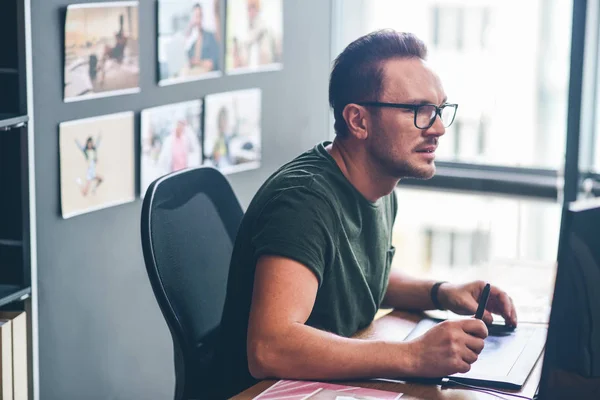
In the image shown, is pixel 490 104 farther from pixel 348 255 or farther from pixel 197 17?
pixel 348 255

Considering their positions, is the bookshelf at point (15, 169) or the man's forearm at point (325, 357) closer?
the man's forearm at point (325, 357)

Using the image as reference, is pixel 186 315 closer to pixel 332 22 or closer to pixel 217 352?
pixel 217 352

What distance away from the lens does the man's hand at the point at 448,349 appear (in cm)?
143

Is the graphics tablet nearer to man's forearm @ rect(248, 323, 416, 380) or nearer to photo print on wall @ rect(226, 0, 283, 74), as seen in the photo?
man's forearm @ rect(248, 323, 416, 380)

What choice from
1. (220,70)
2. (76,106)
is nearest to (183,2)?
(220,70)

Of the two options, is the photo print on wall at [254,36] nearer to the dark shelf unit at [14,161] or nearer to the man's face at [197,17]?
the man's face at [197,17]

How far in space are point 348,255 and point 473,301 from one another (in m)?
0.34

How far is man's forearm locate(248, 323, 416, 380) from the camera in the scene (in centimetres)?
144

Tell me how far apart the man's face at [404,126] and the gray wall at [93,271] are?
104cm

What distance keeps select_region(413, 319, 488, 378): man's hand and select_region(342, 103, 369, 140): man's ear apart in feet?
1.57

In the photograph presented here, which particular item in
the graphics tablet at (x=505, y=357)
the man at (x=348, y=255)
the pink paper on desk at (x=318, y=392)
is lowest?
the graphics tablet at (x=505, y=357)

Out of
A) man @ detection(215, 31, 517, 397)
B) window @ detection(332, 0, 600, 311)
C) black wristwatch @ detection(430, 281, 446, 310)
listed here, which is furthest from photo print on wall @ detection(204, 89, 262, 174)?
black wristwatch @ detection(430, 281, 446, 310)

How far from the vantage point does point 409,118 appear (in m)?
1.74

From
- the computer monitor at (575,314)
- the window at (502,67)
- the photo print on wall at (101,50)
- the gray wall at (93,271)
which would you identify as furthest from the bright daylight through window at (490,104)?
the computer monitor at (575,314)
